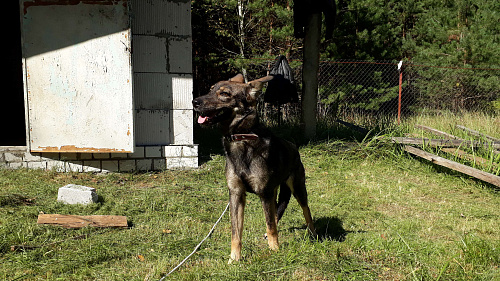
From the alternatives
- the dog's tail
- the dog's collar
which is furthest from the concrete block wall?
the dog's collar

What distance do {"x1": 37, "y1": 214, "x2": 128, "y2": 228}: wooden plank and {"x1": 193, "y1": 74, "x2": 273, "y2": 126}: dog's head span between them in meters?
1.73

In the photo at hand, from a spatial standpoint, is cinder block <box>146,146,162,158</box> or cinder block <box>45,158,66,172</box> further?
cinder block <box>146,146,162,158</box>

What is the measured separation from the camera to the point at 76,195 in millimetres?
4785

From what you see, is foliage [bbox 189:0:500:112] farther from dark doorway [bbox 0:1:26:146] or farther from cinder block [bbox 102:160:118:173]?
cinder block [bbox 102:160:118:173]

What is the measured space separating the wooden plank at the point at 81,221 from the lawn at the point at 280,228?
3.1 inches

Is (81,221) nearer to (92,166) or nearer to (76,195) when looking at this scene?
(76,195)

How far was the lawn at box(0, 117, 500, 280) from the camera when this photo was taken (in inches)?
116

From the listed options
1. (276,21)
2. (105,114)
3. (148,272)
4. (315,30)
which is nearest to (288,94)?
(315,30)

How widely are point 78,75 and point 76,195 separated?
2202 mm

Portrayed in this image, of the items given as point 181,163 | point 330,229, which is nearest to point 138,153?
point 181,163

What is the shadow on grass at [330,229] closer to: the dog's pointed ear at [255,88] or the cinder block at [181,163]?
the dog's pointed ear at [255,88]

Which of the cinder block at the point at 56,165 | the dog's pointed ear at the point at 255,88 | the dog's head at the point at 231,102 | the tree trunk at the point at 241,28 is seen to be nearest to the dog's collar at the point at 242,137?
the dog's head at the point at 231,102

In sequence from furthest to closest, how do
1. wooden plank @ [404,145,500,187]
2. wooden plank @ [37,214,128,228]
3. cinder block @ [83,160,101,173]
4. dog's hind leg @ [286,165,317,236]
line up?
1. cinder block @ [83,160,101,173]
2. wooden plank @ [404,145,500,187]
3. wooden plank @ [37,214,128,228]
4. dog's hind leg @ [286,165,317,236]

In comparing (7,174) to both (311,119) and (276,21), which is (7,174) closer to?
(311,119)
